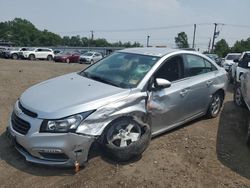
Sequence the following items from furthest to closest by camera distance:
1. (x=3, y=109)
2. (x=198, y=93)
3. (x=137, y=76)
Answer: (x=3, y=109) < (x=198, y=93) < (x=137, y=76)

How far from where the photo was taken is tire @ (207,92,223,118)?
6.39 meters

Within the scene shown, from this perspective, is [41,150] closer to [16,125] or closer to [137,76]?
[16,125]

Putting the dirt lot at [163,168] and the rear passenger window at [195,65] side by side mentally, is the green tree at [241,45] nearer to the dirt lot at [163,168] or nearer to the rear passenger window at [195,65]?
the rear passenger window at [195,65]

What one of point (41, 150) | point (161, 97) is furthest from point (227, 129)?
point (41, 150)

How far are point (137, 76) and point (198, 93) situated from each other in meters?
1.56

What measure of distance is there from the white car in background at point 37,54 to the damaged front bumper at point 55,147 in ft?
103

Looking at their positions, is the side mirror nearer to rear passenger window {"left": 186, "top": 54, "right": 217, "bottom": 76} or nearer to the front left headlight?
rear passenger window {"left": 186, "top": 54, "right": 217, "bottom": 76}

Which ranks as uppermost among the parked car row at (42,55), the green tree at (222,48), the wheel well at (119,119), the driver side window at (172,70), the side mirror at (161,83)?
the driver side window at (172,70)

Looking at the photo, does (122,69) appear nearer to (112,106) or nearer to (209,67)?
(112,106)

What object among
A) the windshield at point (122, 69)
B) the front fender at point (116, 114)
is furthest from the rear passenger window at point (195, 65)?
the front fender at point (116, 114)

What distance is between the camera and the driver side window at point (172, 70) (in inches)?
198

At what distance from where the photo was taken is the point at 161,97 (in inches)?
190

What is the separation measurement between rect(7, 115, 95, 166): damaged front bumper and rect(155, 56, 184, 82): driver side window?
5.87 ft

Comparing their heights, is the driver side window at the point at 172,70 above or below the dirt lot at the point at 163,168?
above
